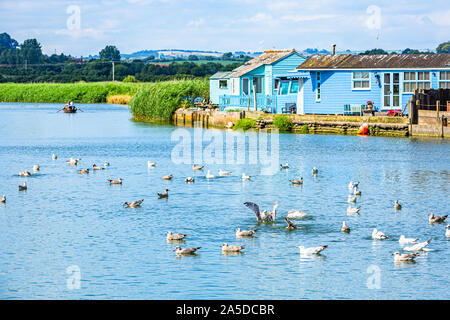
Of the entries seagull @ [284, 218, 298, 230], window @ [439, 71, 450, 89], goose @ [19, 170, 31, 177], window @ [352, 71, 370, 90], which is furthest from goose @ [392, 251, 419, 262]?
window @ [352, 71, 370, 90]

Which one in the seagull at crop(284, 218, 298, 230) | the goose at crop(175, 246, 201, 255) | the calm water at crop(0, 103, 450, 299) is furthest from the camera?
the seagull at crop(284, 218, 298, 230)

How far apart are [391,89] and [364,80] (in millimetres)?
2426

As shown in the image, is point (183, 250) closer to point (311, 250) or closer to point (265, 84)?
point (311, 250)

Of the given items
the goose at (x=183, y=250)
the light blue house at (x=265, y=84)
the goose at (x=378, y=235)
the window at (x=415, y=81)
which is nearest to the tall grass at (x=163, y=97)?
the light blue house at (x=265, y=84)

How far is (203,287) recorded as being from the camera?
20.4m

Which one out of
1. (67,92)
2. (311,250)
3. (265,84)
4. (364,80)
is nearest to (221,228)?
(311,250)

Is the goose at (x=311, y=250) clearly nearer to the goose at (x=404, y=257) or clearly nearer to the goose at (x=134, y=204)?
the goose at (x=404, y=257)

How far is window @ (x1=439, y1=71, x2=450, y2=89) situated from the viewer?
5750 centimetres

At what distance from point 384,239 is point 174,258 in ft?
22.4

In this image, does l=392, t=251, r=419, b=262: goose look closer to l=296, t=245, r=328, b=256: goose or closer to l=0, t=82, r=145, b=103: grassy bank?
l=296, t=245, r=328, b=256: goose

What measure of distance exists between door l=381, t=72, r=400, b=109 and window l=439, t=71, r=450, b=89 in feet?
10.1
